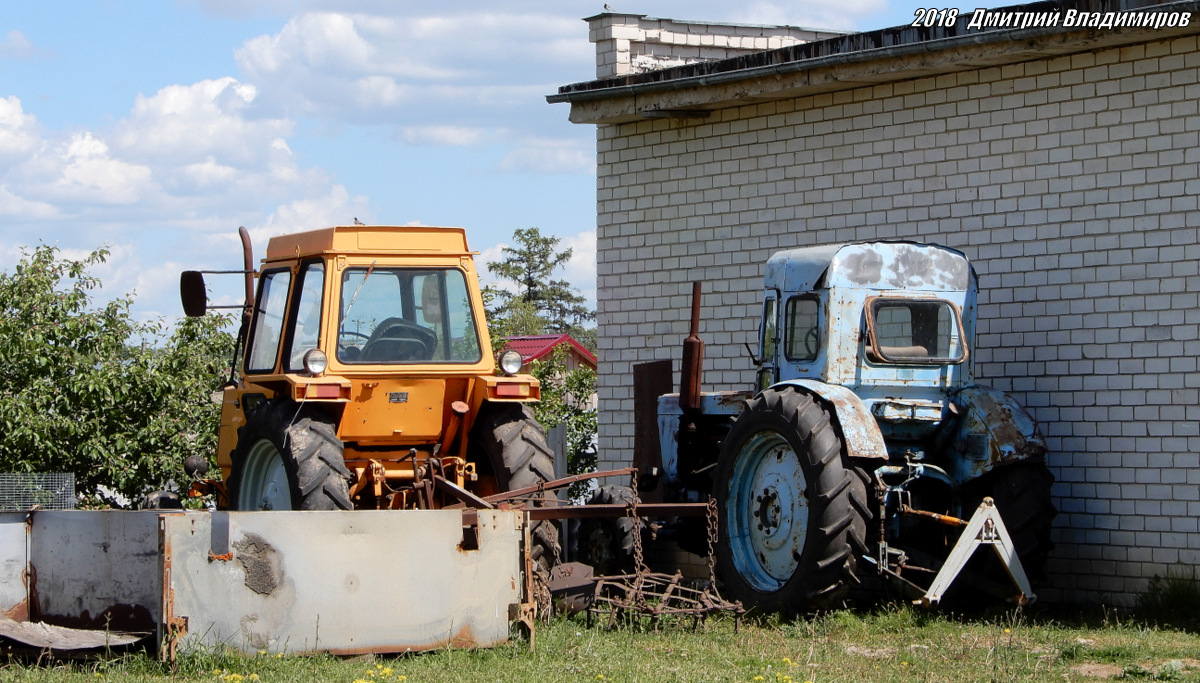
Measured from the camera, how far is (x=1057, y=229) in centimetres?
1052

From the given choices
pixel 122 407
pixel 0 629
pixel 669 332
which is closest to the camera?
pixel 0 629

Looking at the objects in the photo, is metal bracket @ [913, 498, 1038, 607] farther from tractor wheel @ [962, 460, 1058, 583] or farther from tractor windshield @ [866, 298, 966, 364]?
tractor windshield @ [866, 298, 966, 364]

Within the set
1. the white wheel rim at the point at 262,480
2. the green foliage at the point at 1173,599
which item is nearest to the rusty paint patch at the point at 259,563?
the white wheel rim at the point at 262,480

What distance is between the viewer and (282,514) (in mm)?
7270

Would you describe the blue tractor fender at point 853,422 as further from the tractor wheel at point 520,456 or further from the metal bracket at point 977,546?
the tractor wheel at point 520,456

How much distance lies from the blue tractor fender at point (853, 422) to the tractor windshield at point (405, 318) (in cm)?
225

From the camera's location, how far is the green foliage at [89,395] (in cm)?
1462

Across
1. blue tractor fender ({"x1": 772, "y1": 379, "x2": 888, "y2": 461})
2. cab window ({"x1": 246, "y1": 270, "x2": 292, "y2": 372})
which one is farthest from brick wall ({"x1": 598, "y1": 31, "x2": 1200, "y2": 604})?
cab window ({"x1": 246, "y1": 270, "x2": 292, "y2": 372})

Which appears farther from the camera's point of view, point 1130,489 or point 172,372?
point 172,372

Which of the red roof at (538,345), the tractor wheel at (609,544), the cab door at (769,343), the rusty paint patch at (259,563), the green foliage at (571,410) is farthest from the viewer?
the red roof at (538,345)

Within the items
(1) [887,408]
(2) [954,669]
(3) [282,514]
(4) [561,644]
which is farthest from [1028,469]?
(3) [282,514]

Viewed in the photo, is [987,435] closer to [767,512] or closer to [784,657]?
[767,512]

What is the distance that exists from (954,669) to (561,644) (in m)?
2.06

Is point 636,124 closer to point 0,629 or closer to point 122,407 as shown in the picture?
point 122,407
